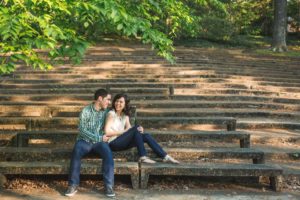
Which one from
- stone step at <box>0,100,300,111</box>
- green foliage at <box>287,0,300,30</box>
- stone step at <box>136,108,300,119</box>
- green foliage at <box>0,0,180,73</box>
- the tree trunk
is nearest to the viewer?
green foliage at <box>0,0,180,73</box>

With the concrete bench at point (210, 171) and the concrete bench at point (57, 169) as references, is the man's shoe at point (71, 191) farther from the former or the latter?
the concrete bench at point (210, 171)

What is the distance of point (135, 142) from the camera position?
6.32 metres

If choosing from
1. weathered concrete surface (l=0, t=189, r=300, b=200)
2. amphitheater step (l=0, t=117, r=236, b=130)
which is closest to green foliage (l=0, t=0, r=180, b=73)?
weathered concrete surface (l=0, t=189, r=300, b=200)

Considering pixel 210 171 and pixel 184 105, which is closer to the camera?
pixel 210 171

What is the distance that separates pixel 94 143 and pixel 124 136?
0.55 m

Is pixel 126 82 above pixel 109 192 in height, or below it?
above

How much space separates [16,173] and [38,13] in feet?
8.69

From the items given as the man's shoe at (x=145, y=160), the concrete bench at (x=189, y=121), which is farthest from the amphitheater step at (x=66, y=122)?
the man's shoe at (x=145, y=160)

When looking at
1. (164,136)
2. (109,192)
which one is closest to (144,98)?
(164,136)

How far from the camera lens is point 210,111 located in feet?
31.5

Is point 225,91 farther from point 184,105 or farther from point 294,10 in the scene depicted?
point 294,10

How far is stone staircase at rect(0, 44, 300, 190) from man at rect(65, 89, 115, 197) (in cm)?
26

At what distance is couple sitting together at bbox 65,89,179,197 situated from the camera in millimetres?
5723

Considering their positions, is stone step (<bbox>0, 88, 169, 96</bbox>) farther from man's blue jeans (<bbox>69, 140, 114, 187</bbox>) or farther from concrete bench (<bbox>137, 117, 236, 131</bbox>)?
man's blue jeans (<bbox>69, 140, 114, 187</bbox>)
